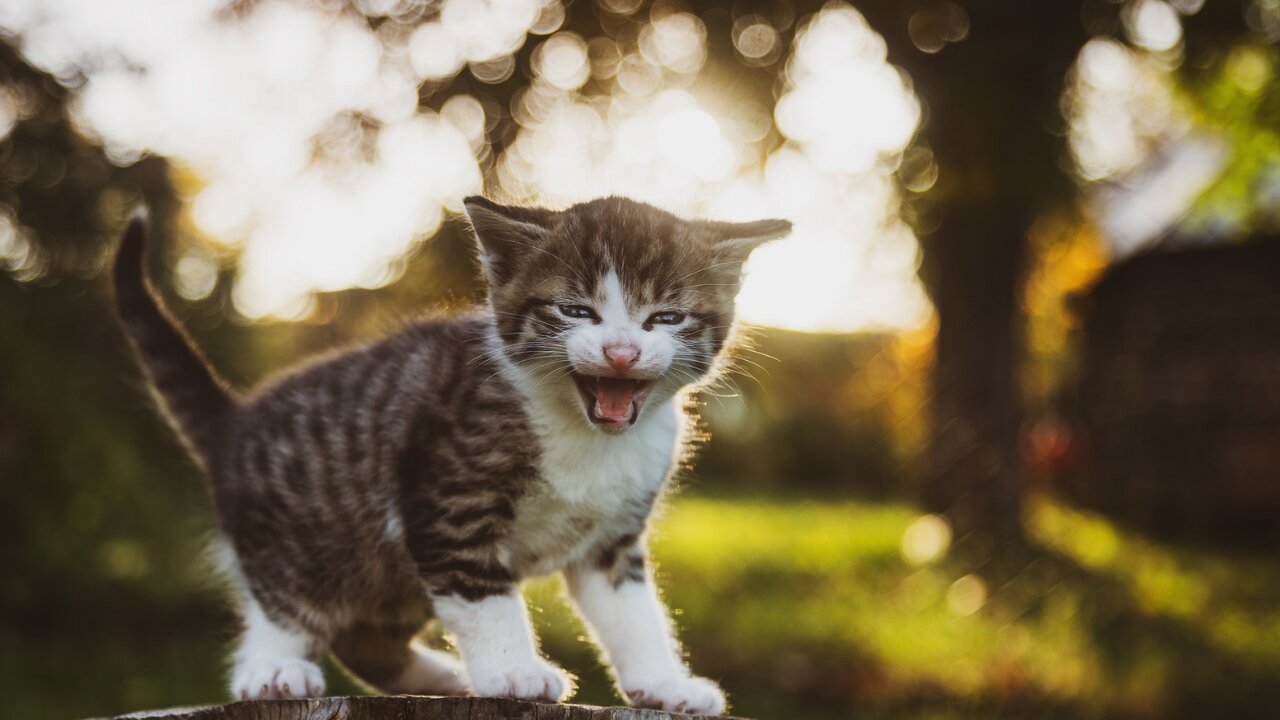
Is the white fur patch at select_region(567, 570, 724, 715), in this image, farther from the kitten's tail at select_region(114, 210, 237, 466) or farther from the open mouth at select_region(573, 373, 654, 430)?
the kitten's tail at select_region(114, 210, 237, 466)

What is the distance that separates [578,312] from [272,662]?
1270 millimetres

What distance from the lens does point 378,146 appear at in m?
8.22

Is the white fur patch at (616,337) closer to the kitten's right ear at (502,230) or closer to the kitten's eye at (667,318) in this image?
the kitten's eye at (667,318)

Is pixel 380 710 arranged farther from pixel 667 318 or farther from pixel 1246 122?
pixel 1246 122

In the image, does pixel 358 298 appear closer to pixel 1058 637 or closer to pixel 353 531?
pixel 1058 637

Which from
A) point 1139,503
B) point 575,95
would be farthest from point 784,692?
point 1139,503

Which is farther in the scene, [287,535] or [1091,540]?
[1091,540]

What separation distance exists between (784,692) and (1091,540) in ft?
21.3

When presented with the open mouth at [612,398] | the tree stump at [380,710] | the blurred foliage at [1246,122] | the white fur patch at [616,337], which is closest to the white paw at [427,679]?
the tree stump at [380,710]

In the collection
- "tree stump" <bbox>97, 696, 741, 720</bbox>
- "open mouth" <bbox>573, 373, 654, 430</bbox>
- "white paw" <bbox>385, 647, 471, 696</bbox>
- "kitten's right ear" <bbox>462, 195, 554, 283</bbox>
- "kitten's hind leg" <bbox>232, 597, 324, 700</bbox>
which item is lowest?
"white paw" <bbox>385, 647, 471, 696</bbox>

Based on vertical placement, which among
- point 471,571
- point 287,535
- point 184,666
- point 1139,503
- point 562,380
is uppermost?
point 562,380

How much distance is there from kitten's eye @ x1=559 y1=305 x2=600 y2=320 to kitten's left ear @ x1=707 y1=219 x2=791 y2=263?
0.39 metres

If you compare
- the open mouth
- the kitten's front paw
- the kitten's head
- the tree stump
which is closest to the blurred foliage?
the kitten's head

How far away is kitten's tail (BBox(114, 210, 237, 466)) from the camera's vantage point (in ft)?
10.7
